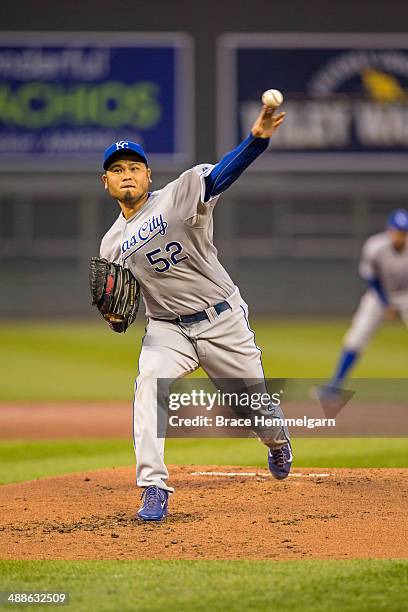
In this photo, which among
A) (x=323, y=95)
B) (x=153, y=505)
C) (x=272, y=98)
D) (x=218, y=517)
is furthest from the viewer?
(x=323, y=95)

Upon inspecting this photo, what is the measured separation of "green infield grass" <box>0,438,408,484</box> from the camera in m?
7.27

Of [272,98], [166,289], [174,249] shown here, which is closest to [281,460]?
[166,289]

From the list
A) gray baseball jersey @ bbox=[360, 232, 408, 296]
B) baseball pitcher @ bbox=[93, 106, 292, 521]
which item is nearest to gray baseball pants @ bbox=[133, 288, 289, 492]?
baseball pitcher @ bbox=[93, 106, 292, 521]

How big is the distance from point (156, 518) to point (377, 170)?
63.7ft

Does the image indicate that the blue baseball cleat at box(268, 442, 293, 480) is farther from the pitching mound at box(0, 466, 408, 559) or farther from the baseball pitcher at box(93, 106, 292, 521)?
the baseball pitcher at box(93, 106, 292, 521)

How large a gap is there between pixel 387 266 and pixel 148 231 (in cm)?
612

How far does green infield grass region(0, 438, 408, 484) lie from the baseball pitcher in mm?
1962

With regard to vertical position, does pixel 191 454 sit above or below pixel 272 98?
below

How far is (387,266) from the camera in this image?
10867 mm

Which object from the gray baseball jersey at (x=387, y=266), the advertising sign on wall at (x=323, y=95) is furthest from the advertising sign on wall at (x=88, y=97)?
the gray baseball jersey at (x=387, y=266)

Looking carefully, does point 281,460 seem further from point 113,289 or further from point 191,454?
point 191,454

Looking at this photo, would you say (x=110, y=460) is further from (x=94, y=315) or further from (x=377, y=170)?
(x=377, y=170)

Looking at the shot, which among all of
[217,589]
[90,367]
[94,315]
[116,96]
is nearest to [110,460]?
[217,589]

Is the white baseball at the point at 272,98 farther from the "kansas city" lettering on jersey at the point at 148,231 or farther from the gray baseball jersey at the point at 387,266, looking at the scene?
the gray baseball jersey at the point at 387,266
